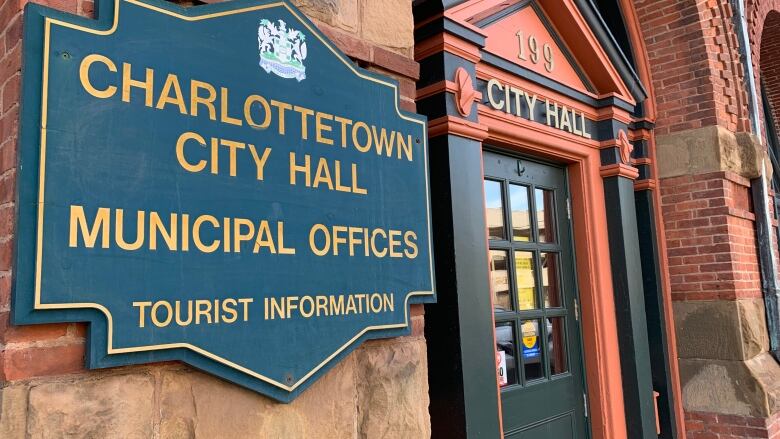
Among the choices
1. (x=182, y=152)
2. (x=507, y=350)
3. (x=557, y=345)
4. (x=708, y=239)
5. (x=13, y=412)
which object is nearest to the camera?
(x=13, y=412)

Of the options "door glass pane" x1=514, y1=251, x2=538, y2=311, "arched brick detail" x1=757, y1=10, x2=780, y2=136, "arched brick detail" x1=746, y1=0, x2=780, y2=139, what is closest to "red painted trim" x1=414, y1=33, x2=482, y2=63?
"door glass pane" x1=514, y1=251, x2=538, y2=311

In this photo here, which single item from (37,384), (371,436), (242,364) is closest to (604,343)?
(371,436)

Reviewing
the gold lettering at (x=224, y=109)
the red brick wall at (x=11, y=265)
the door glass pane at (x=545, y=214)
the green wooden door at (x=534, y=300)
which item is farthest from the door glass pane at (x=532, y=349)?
the red brick wall at (x=11, y=265)

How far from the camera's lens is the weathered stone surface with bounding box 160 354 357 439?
1.43 m

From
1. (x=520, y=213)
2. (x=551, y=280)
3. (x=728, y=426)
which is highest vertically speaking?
(x=520, y=213)

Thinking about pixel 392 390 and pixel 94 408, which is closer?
pixel 94 408

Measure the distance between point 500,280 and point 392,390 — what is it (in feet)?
5.43

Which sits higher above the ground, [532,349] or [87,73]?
[87,73]

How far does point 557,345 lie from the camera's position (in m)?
3.78

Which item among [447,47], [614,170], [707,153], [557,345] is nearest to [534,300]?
[557,345]

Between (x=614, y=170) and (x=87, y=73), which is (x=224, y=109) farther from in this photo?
(x=614, y=170)

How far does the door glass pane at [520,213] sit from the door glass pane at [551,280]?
0.25 metres

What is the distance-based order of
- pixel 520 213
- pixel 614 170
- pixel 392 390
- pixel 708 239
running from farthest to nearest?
pixel 708 239
pixel 614 170
pixel 520 213
pixel 392 390

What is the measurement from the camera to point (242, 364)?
1512 millimetres
